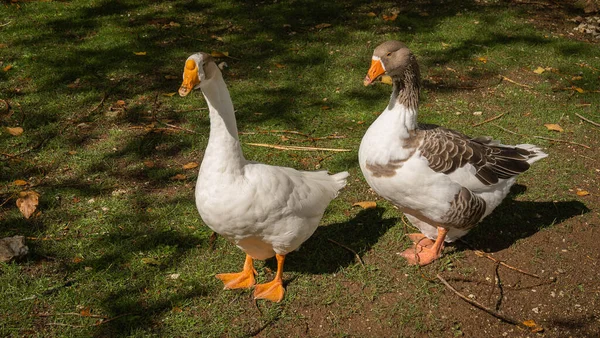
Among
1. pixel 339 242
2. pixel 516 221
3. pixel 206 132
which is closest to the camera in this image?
pixel 339 242

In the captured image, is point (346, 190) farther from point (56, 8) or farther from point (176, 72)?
point (56, 8)

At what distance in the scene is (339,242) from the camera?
450 cm

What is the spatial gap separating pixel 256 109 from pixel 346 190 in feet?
5.77

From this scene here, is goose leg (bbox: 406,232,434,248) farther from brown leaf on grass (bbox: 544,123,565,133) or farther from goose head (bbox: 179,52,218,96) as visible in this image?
brown leaf on grass (bbox: 544,123,565,133)

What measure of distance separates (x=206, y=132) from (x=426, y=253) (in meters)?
2.75

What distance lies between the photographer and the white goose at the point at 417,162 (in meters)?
3.88

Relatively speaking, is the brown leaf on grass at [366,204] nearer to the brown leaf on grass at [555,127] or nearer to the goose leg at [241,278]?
the goose leg at [241,278]

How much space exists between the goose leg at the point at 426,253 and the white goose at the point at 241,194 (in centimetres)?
98

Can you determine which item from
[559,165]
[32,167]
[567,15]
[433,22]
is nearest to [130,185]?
[32,167]

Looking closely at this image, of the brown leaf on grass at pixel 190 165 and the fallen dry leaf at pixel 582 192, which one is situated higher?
the brown leaf on grass at pixel 190 165

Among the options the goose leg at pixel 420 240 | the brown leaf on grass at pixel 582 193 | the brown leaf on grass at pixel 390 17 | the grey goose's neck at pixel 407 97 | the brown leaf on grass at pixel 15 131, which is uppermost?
the grey goose's neck at pixel 407 97

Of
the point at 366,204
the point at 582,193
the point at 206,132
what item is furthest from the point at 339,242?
the point at 582,193

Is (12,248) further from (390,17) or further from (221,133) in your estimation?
(390,17)

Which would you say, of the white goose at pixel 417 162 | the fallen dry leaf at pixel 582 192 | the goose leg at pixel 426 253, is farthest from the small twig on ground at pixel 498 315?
the fallen dry leaf at pixel 582 192
